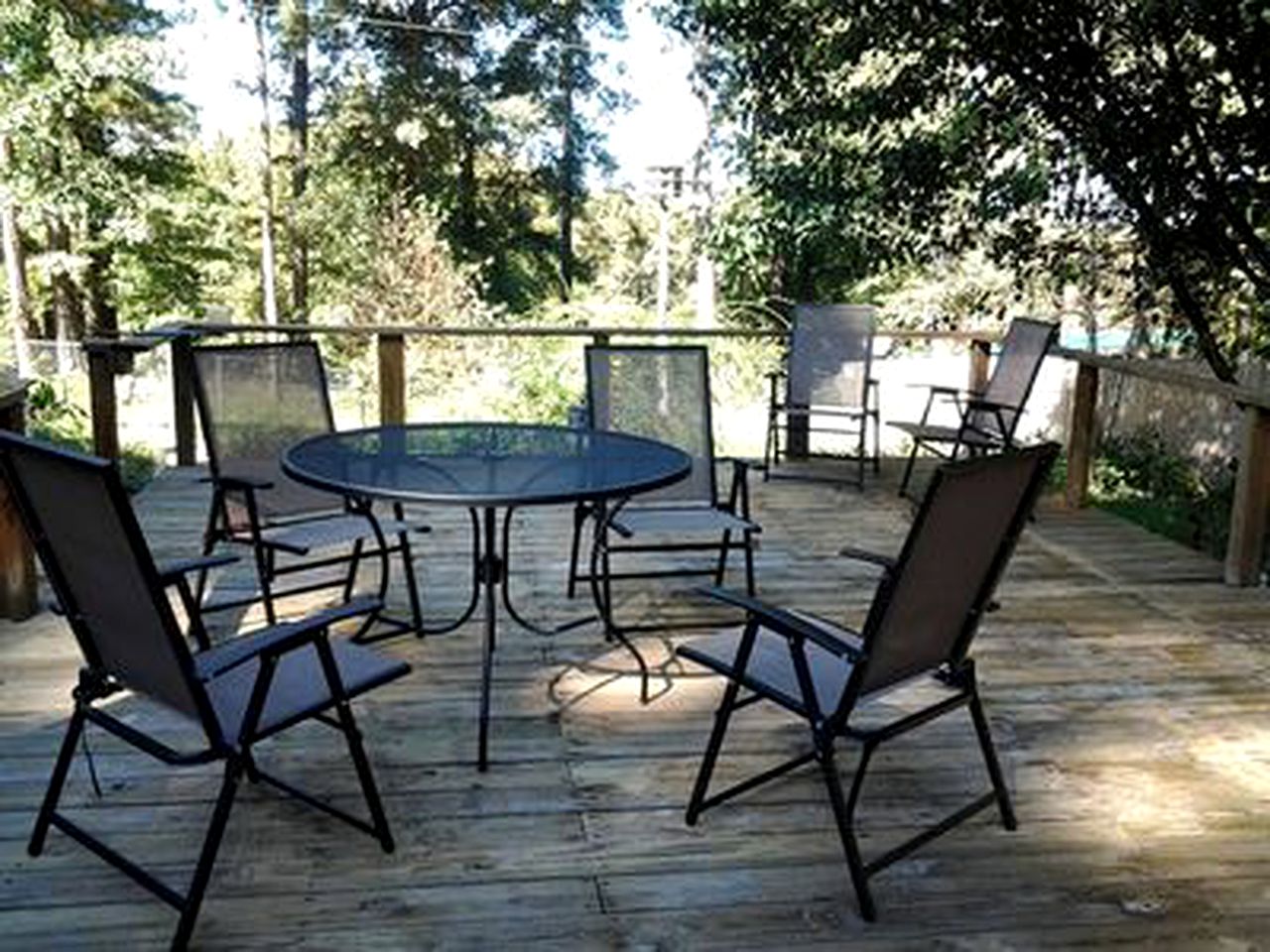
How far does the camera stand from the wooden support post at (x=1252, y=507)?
435 centimetres

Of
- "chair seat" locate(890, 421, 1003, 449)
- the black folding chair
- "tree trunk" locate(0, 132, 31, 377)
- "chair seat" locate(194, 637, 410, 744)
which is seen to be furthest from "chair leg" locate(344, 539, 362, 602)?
"tree trunk" locate(0, 132, 31, 377)

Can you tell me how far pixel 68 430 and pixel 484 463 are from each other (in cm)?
878

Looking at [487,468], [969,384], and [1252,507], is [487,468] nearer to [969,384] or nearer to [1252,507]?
[1252,507]

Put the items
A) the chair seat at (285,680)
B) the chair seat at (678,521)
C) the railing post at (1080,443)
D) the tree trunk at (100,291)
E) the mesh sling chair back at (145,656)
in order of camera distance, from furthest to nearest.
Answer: the tree trunk at (100,291)
the railing post at (1080,443)
the chair seat at (678,521)
the chair seat at (285,680)
the mesh sling chair back at (145,656)

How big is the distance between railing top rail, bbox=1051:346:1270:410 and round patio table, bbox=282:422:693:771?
2.38 m

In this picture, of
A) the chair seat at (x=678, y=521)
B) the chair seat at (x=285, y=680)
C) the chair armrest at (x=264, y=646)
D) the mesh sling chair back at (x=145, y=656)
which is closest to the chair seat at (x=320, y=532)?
the chair seat at (x=678, y=521)

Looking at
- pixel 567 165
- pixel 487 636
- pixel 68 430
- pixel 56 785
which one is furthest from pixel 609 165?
pixel 56 785

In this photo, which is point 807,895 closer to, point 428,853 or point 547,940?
point 547,940

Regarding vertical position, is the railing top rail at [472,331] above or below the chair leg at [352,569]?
above

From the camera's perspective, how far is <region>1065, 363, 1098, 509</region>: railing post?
18.8ft

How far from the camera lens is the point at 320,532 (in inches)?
136

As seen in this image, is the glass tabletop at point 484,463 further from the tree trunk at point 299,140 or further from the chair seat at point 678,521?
the tree trunk at point 299,140

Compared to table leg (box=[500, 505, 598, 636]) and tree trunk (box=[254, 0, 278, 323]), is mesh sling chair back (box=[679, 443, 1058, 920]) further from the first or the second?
tree trunk (box=[254, 0, 278, 323])

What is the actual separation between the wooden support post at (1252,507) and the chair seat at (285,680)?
3.48 m
